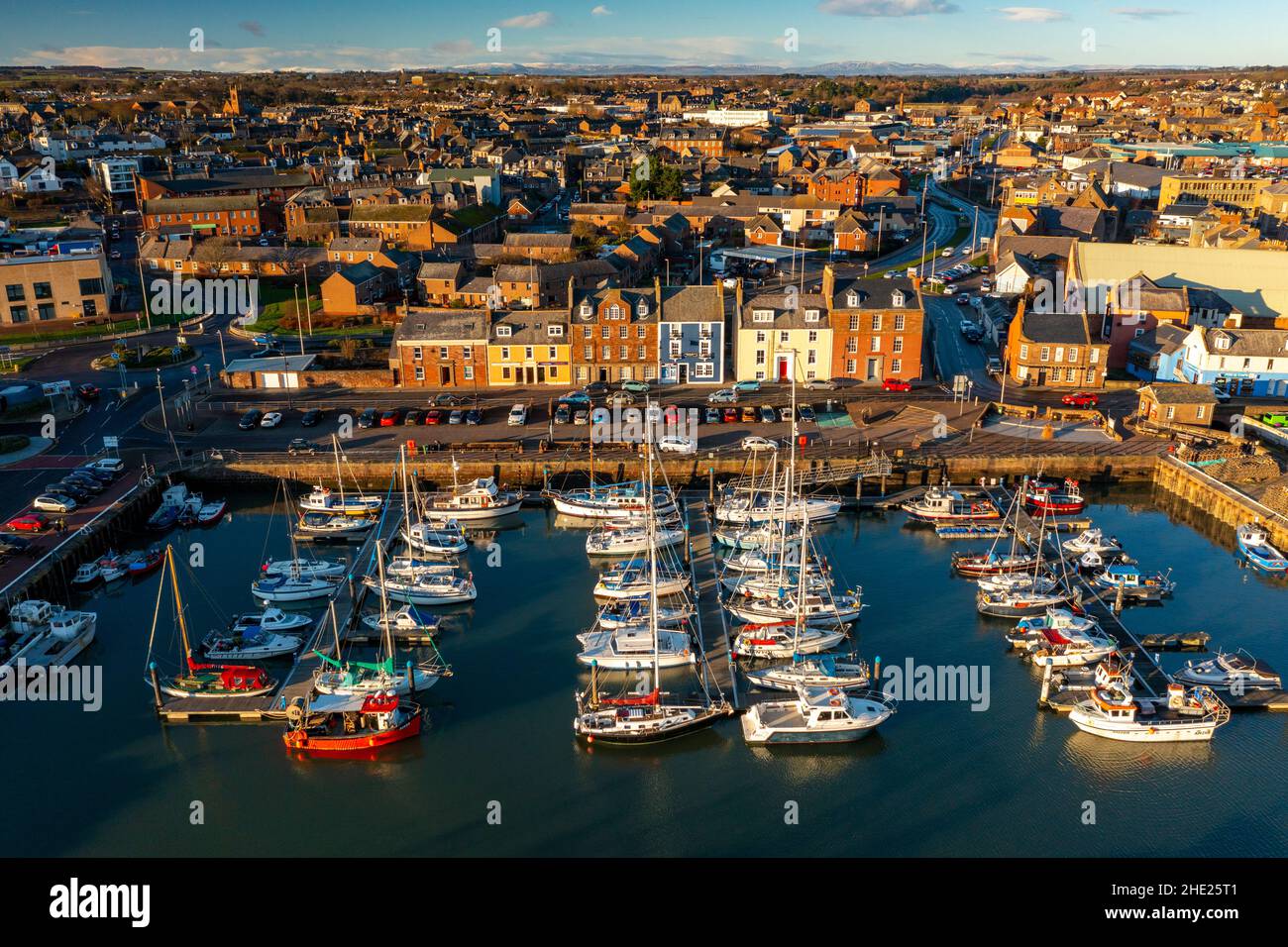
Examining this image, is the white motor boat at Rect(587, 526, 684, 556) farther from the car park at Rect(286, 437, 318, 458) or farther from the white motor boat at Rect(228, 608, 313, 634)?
the car park at Rect(286, 437, 318, 458)

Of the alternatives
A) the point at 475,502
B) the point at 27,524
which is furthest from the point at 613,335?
the point at 27,524

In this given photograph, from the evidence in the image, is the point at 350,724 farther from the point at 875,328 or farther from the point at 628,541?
the point at 875,328

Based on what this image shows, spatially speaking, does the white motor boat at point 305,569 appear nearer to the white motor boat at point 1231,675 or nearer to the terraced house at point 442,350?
the terraced house at point 442,350

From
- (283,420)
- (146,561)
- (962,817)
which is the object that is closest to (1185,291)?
(962,817)

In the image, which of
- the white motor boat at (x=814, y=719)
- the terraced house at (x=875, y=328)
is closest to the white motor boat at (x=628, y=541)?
the white motor boat at (x=814, y=719)

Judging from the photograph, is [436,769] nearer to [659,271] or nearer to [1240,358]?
[1240,358]
